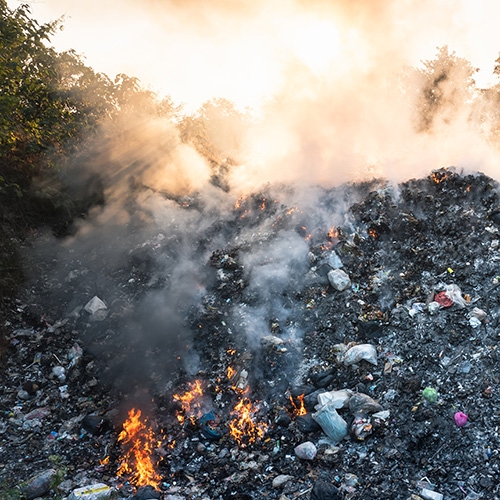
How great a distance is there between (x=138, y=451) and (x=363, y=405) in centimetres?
265

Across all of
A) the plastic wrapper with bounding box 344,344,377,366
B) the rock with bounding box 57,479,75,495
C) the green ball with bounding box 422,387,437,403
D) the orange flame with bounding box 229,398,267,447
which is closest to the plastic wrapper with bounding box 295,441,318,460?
the orange flame with bounding box 229,398,267,447

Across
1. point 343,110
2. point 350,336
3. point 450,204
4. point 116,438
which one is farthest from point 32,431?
point 343,110

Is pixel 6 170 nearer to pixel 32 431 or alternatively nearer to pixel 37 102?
pixel 37 102

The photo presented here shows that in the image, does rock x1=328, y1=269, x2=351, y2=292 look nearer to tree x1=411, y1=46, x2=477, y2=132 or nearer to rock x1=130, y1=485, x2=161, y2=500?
rock x1=130, y1=485, x2=161, y2=500

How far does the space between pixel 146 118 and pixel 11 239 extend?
16.3ft

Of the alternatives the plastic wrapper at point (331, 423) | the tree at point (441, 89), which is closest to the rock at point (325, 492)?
the plastic wrapper at point (331, 423)

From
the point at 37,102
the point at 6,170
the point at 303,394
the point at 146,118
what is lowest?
the point at 303,394

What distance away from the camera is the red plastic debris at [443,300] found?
4090 millimetres

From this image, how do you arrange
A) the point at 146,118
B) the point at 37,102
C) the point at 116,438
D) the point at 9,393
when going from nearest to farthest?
the point at 116,438 < the point at 9,393 < the point at 37,102 < the point at 146,118

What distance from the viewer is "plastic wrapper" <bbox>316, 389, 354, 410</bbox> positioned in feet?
11.3

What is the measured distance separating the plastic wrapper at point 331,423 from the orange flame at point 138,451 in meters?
1.85

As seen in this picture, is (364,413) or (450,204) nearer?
(364,413)

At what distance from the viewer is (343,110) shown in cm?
817

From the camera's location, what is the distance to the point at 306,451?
3105 mm
